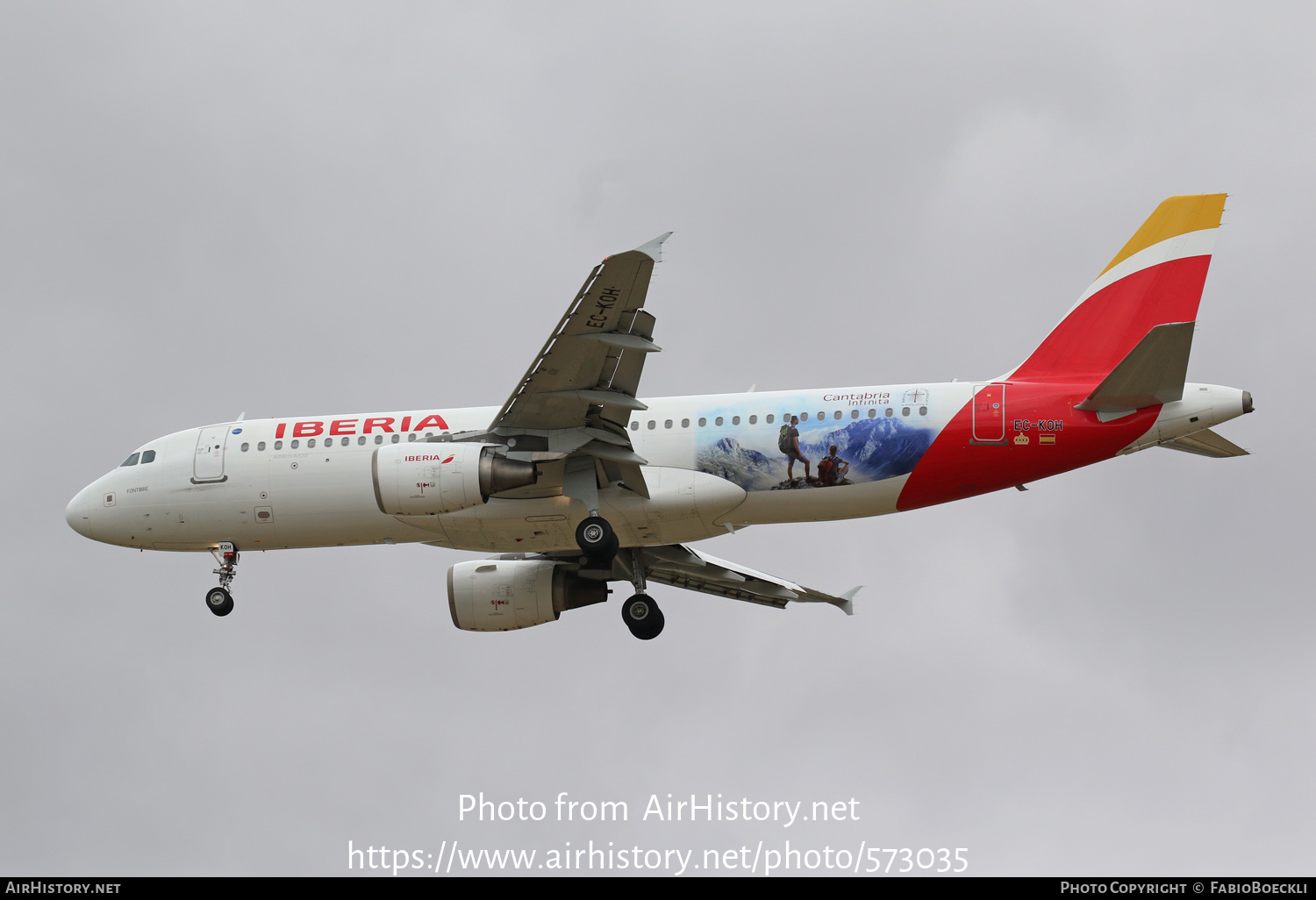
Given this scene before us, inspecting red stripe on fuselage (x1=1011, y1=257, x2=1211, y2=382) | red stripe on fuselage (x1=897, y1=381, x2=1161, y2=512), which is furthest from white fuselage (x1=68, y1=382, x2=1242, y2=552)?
red stripe on fuselage (x1=1011, y1=257, x2=1211, y2=382)

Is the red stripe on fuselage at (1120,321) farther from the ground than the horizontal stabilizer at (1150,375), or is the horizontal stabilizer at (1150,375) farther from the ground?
the red stripe on fuselage at (1120,321)

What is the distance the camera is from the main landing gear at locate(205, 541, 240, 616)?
29.2 m

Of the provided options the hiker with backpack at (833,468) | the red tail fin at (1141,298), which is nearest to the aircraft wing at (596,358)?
the hiker with backpack at (833,468)

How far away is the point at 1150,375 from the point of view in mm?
24641

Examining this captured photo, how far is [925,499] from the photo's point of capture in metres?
26.5

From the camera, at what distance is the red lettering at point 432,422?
92.9 ft

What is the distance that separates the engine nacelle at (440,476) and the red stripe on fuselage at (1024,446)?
7512mm

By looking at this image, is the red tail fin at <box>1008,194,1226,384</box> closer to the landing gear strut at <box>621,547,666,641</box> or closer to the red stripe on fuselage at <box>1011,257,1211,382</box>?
the red stripe on fuselage at <box>1011,257,1211,382</box>

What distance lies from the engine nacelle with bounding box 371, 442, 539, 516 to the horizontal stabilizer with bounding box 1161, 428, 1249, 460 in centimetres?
1178

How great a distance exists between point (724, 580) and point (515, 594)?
16.4ft

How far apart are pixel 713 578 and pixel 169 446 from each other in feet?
40.3

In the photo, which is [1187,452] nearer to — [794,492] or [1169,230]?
[1169,230]

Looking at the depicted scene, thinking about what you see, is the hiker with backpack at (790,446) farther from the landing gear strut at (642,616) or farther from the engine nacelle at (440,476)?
the landing gear strut at (642,616)

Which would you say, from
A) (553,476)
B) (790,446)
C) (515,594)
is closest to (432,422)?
(553,476)
